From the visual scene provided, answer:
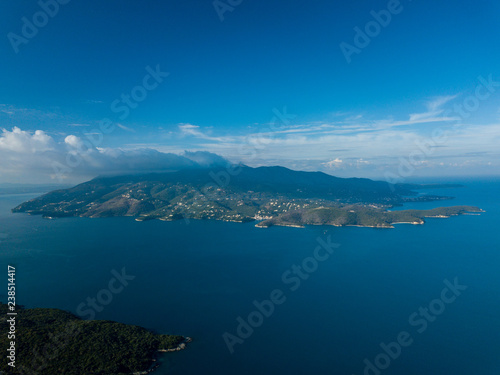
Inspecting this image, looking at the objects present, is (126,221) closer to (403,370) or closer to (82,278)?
(82,278)

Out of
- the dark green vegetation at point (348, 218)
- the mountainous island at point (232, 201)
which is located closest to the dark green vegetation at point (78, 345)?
the dark green vegetation at point (348, 218)

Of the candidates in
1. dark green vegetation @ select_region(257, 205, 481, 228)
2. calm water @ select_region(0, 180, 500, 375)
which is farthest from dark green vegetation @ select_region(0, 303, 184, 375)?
dark green vegetation @ select_region(257, 205, 481, 228)

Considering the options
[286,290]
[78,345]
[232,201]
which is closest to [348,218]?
[232,201]

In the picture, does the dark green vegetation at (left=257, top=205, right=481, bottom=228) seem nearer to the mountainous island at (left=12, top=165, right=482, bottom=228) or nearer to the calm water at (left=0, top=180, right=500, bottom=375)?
the mountainous island at (left=12, top=165, right=482, bottom=228)

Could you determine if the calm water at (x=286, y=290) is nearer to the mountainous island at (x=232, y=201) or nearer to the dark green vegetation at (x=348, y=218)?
the dark green vegetation at (x=348, y=218)

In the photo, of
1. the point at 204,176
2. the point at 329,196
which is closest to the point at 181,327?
the point at 329,196
